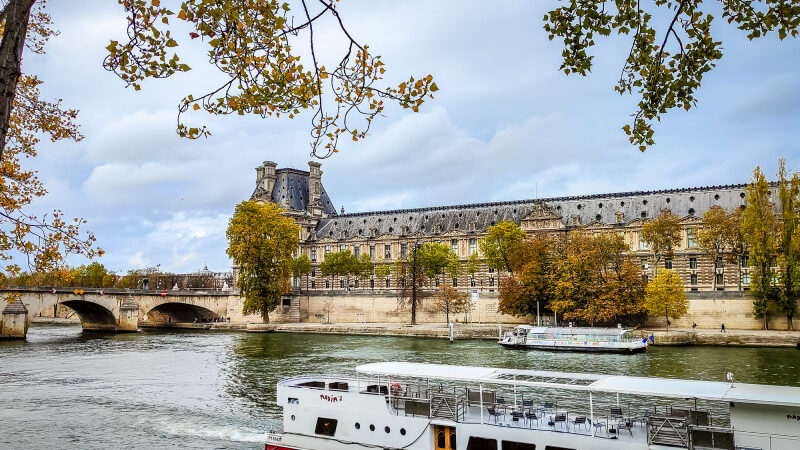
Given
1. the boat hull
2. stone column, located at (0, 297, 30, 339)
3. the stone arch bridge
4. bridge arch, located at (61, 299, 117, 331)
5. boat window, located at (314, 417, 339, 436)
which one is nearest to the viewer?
boat window, located at (314, 417, 339, 436)

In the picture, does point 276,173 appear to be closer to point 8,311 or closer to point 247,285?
point 247,285

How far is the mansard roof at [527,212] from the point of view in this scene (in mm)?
76688

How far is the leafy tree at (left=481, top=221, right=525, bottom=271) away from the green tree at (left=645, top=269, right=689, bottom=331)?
16.9 m

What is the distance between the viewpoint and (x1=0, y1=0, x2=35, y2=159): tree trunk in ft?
24.4

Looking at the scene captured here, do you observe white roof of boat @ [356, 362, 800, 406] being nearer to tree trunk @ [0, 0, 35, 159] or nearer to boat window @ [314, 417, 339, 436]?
boat window @ [314, 417, 339, 436]

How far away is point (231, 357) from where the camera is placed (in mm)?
49438

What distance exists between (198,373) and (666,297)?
41906 millimetres

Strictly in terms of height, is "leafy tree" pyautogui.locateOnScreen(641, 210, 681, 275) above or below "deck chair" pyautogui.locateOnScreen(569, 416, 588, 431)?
above

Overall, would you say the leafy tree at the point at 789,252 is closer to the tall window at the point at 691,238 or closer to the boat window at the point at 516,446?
the tall window at the point at 691,238

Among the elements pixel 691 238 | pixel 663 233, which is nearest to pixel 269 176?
pixel 663 233

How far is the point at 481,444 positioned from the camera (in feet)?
68.6

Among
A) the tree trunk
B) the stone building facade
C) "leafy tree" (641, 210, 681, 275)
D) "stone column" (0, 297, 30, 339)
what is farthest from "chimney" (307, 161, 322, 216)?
the tree trunk

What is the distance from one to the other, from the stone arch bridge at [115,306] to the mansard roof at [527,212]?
847 inches

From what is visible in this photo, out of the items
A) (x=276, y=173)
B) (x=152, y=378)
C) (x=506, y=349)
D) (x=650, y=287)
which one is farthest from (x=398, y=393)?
(x=276, y=173)
